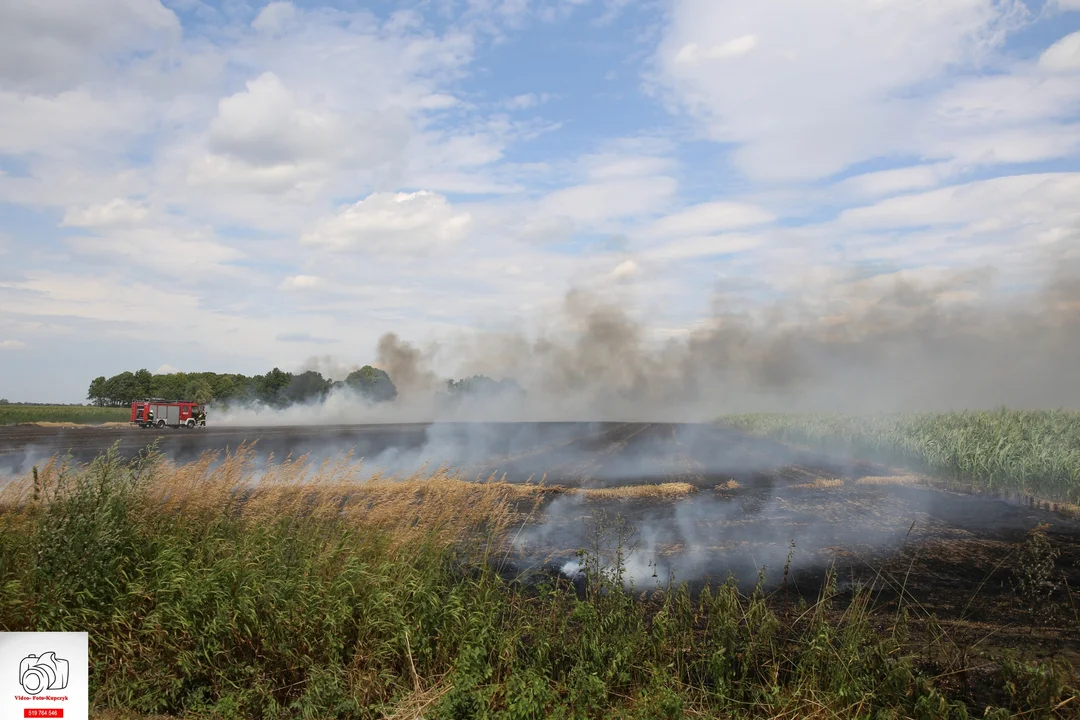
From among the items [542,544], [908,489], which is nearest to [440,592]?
[542,544]

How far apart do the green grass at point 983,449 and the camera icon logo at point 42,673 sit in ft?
68.6

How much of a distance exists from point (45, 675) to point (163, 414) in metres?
48.1

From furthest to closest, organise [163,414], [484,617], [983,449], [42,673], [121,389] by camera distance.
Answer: [121,389] < [163,414] < [983,449] < [484,617] < [42,673]

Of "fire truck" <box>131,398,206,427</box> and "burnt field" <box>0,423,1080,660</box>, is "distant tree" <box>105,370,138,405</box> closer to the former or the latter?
"fire truck" <box>131,398,206,427</box>

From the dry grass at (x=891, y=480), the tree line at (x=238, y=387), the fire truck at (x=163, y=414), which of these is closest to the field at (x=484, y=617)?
the dry grass at (x=891, y=480)

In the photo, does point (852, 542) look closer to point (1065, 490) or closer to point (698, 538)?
point (698, 538)

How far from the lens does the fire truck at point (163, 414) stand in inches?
1891

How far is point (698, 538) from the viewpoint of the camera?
13.0m

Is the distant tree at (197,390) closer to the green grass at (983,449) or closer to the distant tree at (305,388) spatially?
the distant tree at (305,388)

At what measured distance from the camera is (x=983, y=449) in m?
21.2

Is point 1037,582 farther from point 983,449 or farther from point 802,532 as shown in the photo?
point 983,449

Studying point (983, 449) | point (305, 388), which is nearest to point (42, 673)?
point (983, 449)

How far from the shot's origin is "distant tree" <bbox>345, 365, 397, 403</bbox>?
293ft

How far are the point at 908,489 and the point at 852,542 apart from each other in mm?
8581
